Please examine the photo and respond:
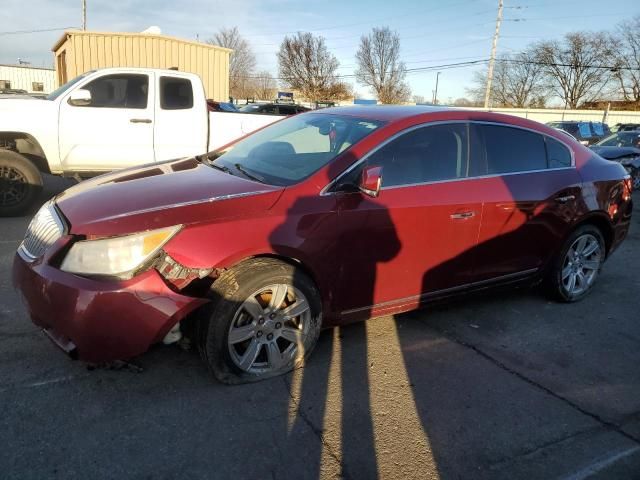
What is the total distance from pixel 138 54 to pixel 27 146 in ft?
40.5

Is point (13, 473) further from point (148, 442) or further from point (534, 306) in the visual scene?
point (534, 306)

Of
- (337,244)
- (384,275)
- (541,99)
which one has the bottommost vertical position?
(384,275)

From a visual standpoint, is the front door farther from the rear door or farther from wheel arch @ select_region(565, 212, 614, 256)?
wheel arch @ select_region(565, 212, 614, 256)

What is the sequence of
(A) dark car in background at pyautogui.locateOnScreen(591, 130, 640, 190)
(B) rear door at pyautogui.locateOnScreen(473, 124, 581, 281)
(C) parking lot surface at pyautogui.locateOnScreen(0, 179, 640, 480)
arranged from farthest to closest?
(A) dark car in background at pyautogui.locateOnScreen(591, 130, 640, 190)
(B) rear door at pyautogui.locateOnScreen(473, 124, 581, 281)
(C) parking lot surface at pyautogui.locateOnScreen(0, 179, 640, 480)

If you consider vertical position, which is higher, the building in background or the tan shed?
the building in background

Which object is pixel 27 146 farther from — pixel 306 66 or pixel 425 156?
pixel 306 66

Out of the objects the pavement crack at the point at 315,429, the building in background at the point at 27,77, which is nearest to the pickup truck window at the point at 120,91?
the pavement crack at the point at 315,429

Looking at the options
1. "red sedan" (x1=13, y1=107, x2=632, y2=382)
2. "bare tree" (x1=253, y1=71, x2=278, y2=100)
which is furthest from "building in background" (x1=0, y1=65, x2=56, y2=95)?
"red sedan" (x1=13, y1=107, x2=632, y2=382)

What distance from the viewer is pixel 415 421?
279cm

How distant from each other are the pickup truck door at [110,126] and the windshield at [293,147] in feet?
11.6

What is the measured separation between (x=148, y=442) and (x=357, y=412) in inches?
43.3

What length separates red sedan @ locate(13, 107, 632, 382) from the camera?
2631 mm

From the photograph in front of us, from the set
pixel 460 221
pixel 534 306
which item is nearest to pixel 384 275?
pixel 460 221

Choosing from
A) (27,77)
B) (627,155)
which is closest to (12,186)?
(627,155)
